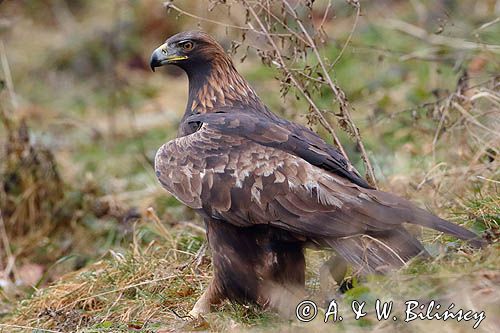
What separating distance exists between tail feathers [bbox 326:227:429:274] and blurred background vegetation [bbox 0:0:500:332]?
122mm

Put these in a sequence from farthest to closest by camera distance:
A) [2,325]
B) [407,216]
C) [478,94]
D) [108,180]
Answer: [108,180] → [478,94] → [2,325] → [407,216]

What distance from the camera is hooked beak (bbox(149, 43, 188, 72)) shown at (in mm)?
6168

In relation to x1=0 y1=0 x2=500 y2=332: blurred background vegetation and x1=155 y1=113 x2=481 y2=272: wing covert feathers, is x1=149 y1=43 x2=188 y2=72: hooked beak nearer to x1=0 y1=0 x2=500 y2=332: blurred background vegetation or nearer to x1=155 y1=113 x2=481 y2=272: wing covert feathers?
x1=0 y1=0 x2=500 y2=332: blurred background vegetation

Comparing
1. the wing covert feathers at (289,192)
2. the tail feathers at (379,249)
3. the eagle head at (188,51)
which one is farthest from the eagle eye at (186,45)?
the tail feathers at (379,249)

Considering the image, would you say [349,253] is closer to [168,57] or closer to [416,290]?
[416,290]

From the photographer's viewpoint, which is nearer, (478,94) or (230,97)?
(230,97)

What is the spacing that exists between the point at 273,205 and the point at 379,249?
0.57 m

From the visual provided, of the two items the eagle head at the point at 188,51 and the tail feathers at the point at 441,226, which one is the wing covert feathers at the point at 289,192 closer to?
the tail feathers at the point at 441,226

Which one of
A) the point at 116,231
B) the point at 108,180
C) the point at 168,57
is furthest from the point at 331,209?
the point at 108,180

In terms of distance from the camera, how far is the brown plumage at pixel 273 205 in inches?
191

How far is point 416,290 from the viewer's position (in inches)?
176

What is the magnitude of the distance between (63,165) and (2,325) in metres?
4.63

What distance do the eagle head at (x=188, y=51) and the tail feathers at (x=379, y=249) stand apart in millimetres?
1772

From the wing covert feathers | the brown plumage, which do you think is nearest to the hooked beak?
the brown plumage
